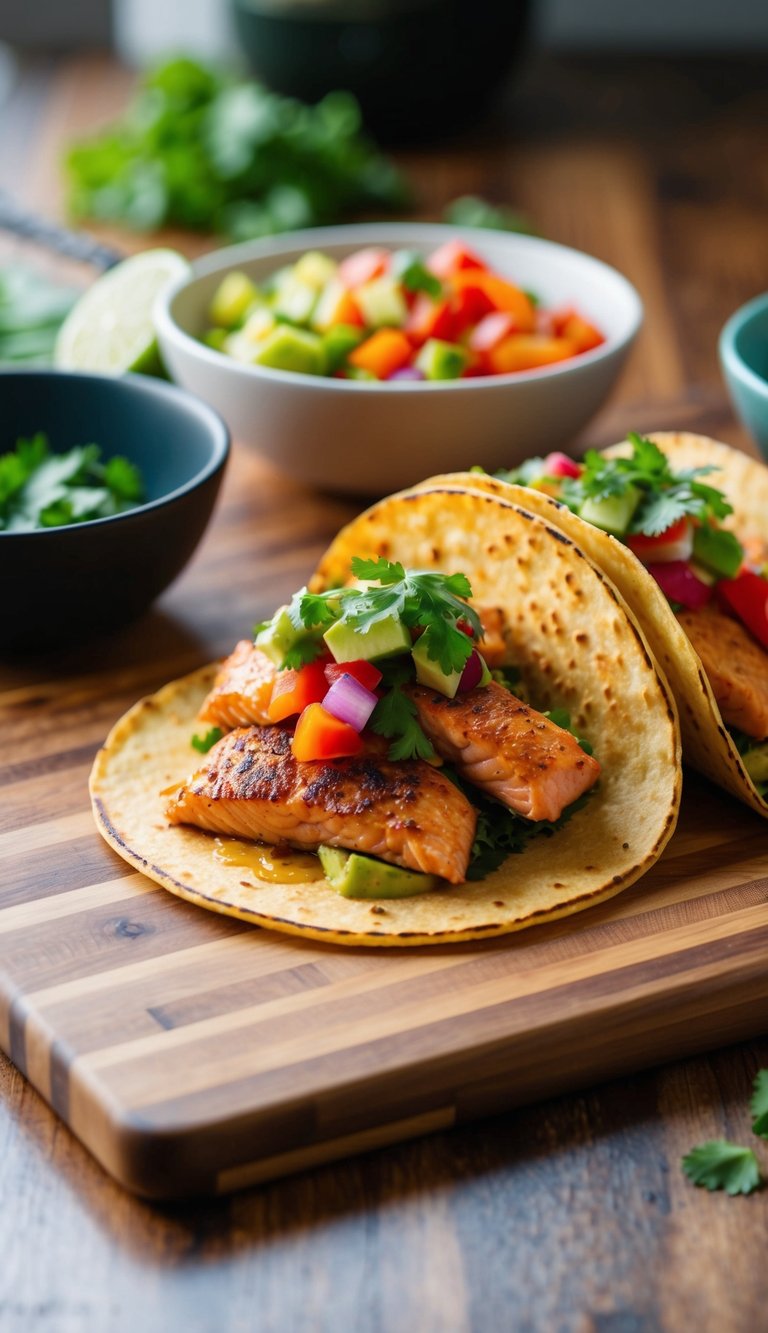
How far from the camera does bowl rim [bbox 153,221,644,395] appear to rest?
14.0ft

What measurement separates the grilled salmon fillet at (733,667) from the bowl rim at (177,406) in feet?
4.20

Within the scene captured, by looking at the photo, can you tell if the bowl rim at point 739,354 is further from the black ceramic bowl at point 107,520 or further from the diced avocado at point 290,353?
the black ceramic bowl at point 107,520

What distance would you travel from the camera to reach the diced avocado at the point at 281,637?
3113 mm

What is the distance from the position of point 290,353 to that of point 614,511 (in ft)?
4.94

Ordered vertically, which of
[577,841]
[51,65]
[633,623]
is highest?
[633,623]

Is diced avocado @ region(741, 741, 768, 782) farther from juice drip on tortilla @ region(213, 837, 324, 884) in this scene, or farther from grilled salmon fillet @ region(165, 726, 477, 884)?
juice drip on tortilla @ region(213, 837, 324, 884)

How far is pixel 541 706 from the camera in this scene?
335cm

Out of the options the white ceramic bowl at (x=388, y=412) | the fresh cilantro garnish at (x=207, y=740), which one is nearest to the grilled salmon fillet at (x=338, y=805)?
the fresh cilantro garnish at (x=207, y=740)

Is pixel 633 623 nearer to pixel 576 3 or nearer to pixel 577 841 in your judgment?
pixel 577 841

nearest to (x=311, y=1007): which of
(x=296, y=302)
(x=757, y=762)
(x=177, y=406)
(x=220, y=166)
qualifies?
(x=757, y=762)

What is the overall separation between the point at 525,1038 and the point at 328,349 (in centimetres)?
257

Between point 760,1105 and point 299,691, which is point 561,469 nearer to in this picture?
point 299,691

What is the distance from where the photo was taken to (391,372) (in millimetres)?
4508

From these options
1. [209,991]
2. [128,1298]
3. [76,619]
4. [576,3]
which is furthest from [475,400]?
[576,3]
